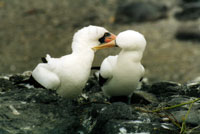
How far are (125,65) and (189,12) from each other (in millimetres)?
11190

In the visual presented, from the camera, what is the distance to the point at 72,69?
5168 mm

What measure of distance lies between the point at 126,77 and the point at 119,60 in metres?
0.27

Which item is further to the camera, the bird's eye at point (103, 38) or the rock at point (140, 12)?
the rock at point (140, 12)

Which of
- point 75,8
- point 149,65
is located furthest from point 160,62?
point 75,8

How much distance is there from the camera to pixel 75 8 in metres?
→ 16.8

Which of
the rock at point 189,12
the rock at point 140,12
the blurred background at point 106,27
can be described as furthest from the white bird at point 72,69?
the rock at point 189,12

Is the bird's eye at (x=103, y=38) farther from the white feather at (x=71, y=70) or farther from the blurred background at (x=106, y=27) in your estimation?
the blurred background at (x=106, y=27)

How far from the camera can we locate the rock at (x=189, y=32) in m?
13.8

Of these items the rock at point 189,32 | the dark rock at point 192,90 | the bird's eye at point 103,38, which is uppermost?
the rock at point 189,32

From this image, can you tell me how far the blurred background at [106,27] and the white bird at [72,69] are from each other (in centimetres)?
561

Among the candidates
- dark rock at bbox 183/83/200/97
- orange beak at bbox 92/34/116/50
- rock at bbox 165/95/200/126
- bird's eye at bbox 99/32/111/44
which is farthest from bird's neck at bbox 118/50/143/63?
dark rock at bbox 183/83/200/97

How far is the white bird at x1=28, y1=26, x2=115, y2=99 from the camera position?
5160 millimetres

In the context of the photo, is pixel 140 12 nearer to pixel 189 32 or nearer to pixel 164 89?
pixel 189 32

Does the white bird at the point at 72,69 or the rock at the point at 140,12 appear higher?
the rock at the point at 140,12
